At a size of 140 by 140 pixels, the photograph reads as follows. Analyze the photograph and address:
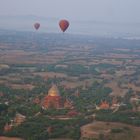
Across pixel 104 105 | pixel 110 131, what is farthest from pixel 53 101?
pixel 110 131

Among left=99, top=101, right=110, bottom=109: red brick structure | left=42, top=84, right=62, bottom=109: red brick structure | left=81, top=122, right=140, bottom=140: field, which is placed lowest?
left=81, top=122, right=140, bottom=140: field

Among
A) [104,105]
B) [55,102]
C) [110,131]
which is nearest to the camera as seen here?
[110,131]

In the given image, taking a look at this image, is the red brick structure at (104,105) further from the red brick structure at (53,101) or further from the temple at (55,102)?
the red brick structure at (53,101)

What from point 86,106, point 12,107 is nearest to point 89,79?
point 86,106

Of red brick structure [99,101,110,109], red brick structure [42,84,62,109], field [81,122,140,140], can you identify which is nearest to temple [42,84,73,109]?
red brick structure [42,84,62,109]

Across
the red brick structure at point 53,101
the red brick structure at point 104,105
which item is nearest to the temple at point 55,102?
the red brick structure at point 53,101

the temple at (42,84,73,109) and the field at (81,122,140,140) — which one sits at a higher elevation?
the temple at (42,84,73,109)

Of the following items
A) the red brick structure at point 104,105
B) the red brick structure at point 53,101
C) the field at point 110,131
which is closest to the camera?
the field at point 110,131

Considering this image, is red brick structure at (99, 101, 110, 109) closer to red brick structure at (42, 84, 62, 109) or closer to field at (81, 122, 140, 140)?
red brick structure at (42, 84, 62, 109)

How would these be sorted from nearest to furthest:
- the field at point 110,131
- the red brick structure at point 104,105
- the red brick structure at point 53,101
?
1. the field at point 110,131
2. the red brick structure at point 53,101
3. the red brick structure at point 104,105

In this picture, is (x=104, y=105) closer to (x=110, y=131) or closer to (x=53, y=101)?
(x=53, y=101)

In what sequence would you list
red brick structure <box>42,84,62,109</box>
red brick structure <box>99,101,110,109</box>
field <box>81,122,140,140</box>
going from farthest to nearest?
red brick structure <box>99,101,110,109</box>, red brick structure <box>42,84,62,109</box>, field <box>81,122,140,140</box>
